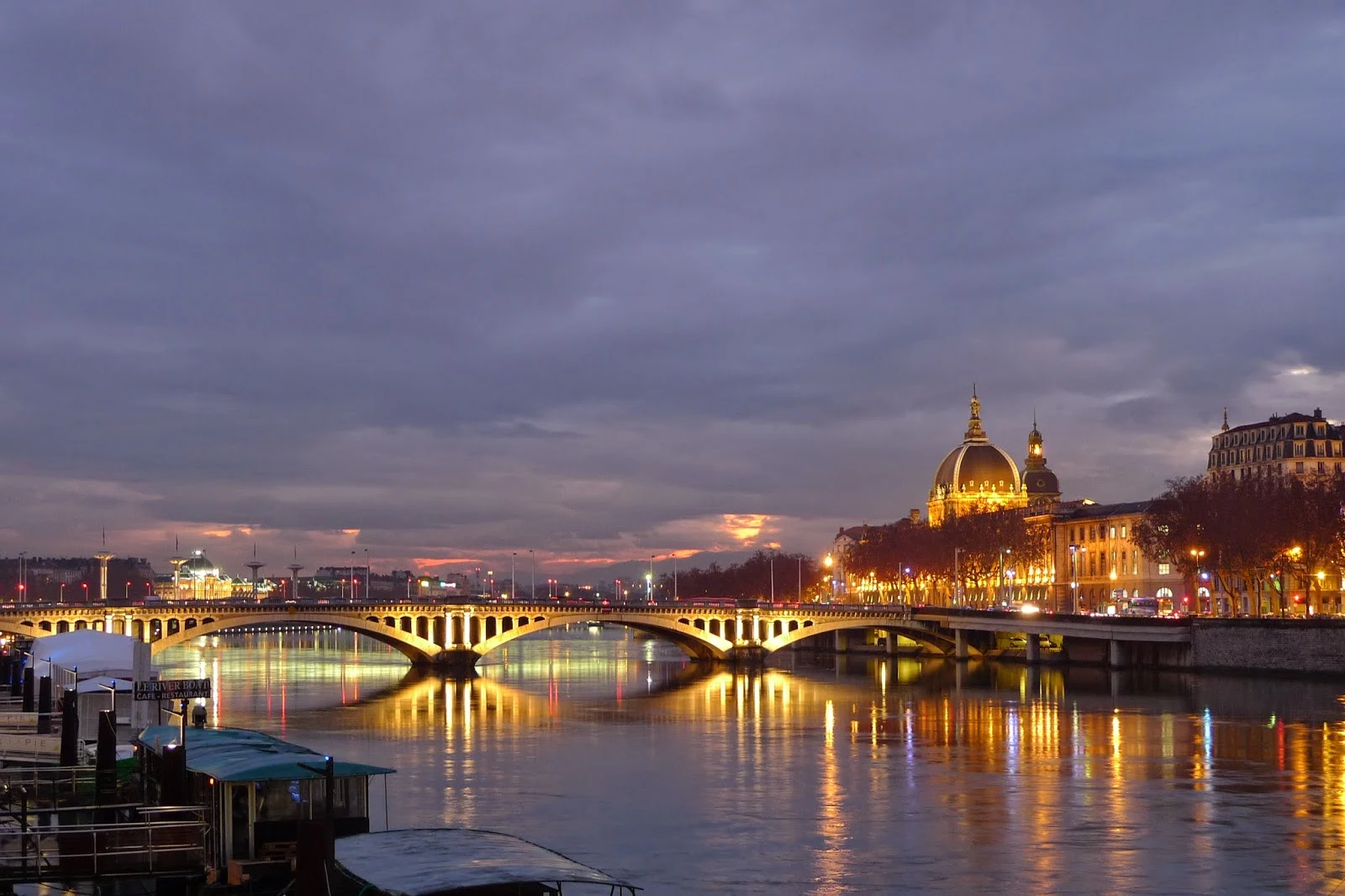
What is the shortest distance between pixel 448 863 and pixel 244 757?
33.9ft

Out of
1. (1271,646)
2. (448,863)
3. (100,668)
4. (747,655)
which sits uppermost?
(100,668)

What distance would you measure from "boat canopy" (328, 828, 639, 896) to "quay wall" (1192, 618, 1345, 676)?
282ft

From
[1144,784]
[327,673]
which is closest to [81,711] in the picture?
[1144,784]

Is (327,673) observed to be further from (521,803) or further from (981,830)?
(981,830)

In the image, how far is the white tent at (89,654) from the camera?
63.1 metres

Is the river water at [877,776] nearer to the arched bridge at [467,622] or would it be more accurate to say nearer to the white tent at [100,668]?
the white tent at [100,668]

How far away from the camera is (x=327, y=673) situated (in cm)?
13562

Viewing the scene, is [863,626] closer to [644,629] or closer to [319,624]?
[644,629]

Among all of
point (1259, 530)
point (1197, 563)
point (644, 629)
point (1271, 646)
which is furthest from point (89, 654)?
point (1197, 563)

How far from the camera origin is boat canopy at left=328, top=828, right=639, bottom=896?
24281mm

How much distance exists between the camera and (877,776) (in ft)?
195

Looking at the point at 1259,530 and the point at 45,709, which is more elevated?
the point at 1259,530

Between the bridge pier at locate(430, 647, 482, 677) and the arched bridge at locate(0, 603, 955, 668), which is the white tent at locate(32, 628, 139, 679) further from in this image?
the bridge pier at locate(430, 647, 482, 677)

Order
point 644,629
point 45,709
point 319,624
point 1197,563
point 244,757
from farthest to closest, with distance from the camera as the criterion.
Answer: point 1197,563
point 644,629
point 319,624
point 45,709
point 244,757
